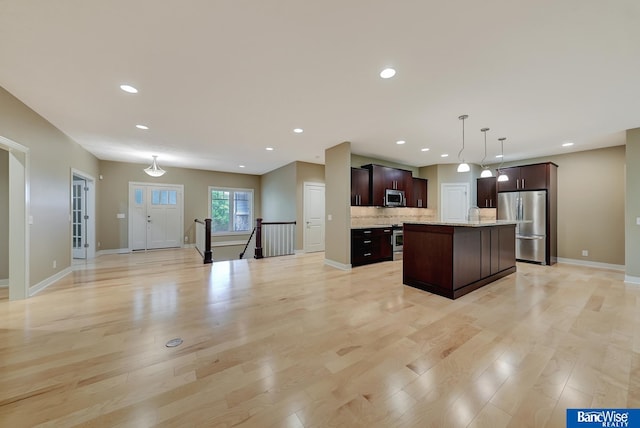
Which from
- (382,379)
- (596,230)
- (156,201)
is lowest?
(382,379)

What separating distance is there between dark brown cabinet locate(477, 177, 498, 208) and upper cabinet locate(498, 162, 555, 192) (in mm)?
556

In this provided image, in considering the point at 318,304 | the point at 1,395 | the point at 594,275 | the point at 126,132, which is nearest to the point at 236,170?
the point at 126,132

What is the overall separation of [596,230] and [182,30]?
8.47 metres

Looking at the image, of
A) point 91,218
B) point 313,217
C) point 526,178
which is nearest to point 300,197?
point 313,217

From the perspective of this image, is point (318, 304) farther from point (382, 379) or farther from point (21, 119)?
point (21, 119)

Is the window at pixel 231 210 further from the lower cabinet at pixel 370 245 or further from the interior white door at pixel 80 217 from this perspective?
the lower cabinet at pixel 370 245

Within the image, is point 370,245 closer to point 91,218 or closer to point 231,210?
point 231,210

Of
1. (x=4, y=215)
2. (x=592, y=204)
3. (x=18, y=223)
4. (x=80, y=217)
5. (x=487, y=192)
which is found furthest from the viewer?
(x=487, y=192)

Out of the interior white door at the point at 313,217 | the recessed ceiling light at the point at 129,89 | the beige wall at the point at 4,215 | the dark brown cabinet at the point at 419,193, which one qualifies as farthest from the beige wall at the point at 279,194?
the beige wall at the point at 4,215

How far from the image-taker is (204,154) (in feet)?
20.6

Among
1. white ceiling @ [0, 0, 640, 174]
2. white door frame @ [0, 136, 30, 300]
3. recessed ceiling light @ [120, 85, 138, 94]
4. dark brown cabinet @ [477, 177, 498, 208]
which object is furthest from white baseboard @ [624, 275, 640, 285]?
white door frame @ [0, 136, 30, 300]

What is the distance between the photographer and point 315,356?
205 cm

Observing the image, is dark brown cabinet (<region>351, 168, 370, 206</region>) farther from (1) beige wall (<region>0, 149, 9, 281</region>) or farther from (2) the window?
(1) beige wall (<region>0, 149, 9, 281</region>)

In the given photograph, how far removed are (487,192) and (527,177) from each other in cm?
113
